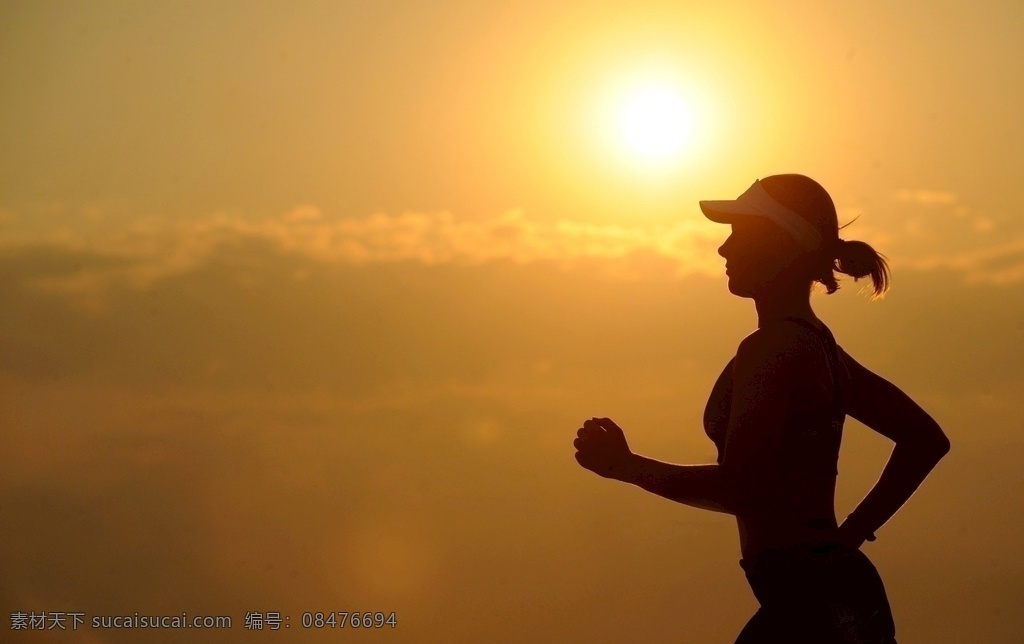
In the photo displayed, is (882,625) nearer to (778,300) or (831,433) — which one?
(831,433)

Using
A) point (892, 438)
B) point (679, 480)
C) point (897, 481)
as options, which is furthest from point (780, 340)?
point (897, 481)

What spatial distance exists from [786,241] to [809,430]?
2.24 ft

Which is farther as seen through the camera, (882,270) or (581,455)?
(882,270)

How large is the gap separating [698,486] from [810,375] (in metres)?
0.52

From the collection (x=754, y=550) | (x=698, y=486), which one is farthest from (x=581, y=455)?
(x=754, y=550)

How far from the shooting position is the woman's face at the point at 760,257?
4.71 metres

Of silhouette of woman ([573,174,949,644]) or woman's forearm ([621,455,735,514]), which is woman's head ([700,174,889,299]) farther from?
woman's forearm ([621,455,735,514])

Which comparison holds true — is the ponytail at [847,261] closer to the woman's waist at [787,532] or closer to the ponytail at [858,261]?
the ponytail at [858,261]

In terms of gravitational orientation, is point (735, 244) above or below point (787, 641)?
above

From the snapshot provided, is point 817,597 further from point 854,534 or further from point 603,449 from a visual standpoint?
point 603,449

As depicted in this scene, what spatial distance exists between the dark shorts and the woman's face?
35.8 inches

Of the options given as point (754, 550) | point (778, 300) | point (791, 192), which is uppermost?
point (791, 192)

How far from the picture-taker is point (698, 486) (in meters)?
4.33

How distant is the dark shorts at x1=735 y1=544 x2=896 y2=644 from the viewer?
4.47m
